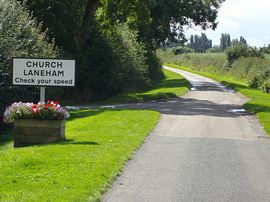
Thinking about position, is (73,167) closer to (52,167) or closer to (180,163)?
(52,167)

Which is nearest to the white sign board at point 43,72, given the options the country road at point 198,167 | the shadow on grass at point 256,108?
the country road at point 198,167

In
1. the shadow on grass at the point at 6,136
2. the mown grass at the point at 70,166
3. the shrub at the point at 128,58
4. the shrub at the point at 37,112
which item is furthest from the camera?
the shrub at the point at 128,58

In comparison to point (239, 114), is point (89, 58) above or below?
above

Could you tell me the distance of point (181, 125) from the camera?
19.2 metres

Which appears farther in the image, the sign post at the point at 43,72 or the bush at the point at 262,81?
the bush at the point at 262,81

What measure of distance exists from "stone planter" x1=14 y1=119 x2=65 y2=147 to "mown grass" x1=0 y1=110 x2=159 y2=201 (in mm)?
420

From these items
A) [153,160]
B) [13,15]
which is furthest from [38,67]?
[13,15]

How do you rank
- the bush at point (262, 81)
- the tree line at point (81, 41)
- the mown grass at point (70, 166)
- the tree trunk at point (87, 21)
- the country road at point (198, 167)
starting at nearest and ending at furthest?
the mown grass at point (70, 166), the country road at point (198, 167), the tree line at point (81, 41), the tree trunk at point (87, 21), the bush at point (262, 81)

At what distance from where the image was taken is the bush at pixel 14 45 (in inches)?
822

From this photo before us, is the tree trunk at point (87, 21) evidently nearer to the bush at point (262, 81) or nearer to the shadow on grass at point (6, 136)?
the shadow on grass at point (6, 136)

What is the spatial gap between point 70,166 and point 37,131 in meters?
4.22

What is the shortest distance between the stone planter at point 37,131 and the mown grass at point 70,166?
42 cm

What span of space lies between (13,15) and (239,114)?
1071 centimetres

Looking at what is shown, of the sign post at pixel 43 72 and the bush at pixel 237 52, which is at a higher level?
the bush at pixel 237 52
